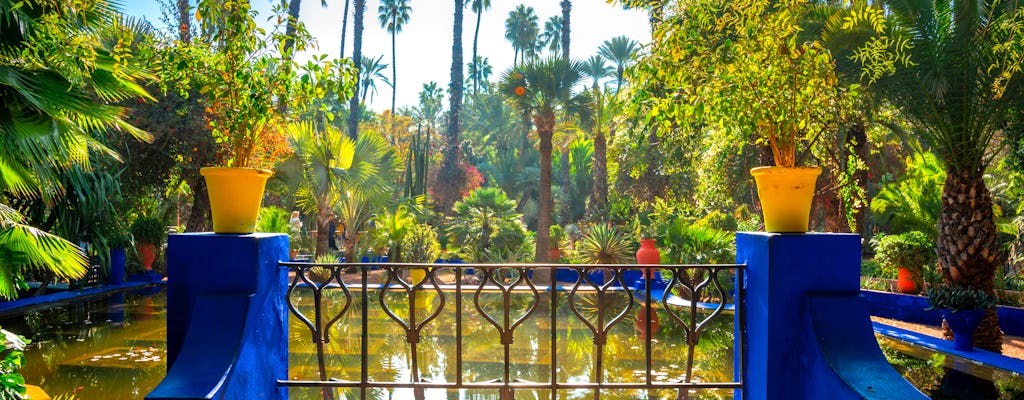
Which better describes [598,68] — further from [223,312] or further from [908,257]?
[223,312]

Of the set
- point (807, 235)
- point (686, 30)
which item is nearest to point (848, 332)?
point (807, 235)

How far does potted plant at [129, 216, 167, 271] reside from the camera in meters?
15.2

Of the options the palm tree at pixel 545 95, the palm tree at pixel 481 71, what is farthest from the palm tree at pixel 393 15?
the palm tree at pixel 545 95

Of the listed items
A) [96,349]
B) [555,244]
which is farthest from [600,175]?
[96,349]

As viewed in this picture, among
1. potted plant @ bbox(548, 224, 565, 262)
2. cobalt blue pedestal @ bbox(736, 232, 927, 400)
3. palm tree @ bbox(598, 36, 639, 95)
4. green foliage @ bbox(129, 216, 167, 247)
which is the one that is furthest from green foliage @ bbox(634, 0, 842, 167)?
palm tree @ bbox(598, 36, 639, 95)

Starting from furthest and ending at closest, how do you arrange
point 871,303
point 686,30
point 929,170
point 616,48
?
1. point 616,48
2. point 929,170
3. point 871,303
4. point 686,30

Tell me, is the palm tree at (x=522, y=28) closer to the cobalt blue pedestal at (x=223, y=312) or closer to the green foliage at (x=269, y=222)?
the green foliage at (x=269, y=222)

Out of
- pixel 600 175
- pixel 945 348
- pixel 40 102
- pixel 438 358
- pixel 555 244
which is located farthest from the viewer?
pixel 600 175

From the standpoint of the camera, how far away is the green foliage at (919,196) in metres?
15.2

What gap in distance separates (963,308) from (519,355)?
5.19 metres

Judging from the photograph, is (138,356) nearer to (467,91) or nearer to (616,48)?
(616,48)

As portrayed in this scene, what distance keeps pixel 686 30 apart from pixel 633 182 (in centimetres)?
1902

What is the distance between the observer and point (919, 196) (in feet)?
50.8

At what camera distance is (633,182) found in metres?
22.1
